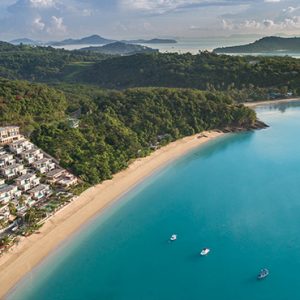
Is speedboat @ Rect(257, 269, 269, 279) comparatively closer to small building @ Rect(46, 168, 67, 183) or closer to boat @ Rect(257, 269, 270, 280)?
boat @ Rect(257, 269, 270, 280)

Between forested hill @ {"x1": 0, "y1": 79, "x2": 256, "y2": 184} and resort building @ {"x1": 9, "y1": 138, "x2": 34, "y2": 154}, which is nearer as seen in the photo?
resort building @ {"x1": 9, "y1": 138, "x2": 34, "y2": 154}

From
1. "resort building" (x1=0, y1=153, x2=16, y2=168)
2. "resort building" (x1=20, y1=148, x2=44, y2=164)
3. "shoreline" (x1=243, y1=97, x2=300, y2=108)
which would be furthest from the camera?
"shoreline" (x1=243, y1=97, x2=300, y2=108)

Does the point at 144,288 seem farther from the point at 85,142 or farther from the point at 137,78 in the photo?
the point at 137,78

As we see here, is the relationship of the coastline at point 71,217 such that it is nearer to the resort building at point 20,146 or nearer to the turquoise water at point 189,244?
the turquoise water at point 189,244

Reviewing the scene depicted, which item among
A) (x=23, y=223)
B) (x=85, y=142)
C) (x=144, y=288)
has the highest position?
(x=85, y=142)

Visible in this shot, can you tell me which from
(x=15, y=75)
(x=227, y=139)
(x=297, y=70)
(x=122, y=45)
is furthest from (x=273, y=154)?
(x=122, y=45)

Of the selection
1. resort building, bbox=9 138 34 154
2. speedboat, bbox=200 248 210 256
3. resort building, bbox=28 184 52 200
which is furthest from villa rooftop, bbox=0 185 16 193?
speedboat, bbox=200 248 210 256

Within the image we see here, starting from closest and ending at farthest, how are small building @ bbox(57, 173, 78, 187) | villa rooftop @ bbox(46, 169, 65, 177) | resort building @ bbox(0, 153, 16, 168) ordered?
resort building @ bbox(0, 153, 16, 168)
small building @ bbox(57, 173, 78, 187)
villa rooftop @ bbox(46, 169, 65, 177)

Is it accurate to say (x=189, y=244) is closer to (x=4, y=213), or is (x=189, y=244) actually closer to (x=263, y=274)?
(x=263, y=274)
